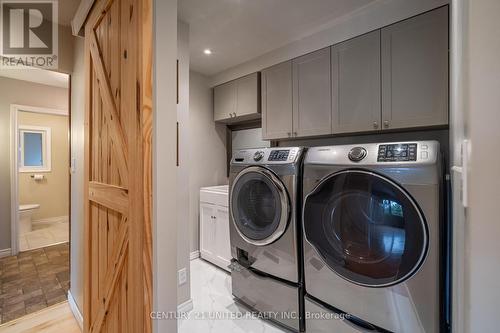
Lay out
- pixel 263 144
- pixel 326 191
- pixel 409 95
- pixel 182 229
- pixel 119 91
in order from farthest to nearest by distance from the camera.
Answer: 1. pixel 263 144
2. pixel 182 229
3. pixel 409 95
4. pixel 326 191
5. pixel 119 91

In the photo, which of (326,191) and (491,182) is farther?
(326,191)

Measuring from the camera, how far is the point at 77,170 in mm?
1796

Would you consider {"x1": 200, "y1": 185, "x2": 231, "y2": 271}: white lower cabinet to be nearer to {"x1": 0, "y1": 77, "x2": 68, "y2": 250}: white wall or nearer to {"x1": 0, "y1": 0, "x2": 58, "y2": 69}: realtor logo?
{"x1": 0, "y1": 0, "x2": 58, "y2": 69}: realtor logo

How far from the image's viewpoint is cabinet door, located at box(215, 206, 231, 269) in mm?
2449

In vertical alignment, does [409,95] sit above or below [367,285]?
above

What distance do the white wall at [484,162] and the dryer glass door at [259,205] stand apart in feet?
3.83

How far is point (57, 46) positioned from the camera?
77.8 inches

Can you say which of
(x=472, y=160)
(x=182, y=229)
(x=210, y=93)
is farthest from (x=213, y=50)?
(x=472, y=160)

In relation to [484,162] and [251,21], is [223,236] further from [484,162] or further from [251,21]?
[484,162]

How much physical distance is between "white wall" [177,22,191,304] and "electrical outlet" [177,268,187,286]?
0.02 metres

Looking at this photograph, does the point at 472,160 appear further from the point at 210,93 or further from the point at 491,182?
the point at 210,93

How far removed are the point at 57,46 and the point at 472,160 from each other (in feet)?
9.10

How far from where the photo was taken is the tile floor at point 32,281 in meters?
1.91

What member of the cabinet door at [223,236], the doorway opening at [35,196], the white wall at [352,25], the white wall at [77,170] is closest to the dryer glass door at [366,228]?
the cabinet door at [223,236]
